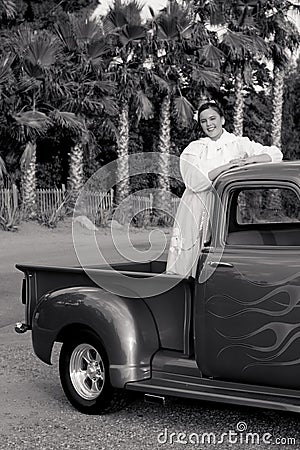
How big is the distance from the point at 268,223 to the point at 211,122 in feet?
2.85

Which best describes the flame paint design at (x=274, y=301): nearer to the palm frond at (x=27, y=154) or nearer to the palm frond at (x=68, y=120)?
the palm frond at (x=68, y=120)

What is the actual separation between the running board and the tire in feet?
1.23

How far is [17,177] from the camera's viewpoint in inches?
1260

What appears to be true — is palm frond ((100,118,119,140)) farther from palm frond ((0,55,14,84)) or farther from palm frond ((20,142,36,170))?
palm frond ((0,55,14,84))

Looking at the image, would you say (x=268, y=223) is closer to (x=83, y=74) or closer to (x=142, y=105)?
(x=83, y=74)

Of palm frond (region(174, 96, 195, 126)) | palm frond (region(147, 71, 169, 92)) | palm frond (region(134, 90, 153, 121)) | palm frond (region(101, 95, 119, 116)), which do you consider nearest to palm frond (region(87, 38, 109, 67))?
palm frond (region(101, 95, 119, 116))

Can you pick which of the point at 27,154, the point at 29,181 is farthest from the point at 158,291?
the point at 29,181

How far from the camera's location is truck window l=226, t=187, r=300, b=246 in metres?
5.80

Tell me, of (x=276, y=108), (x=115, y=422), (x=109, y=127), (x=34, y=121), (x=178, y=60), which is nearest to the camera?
(x=115, y=422)

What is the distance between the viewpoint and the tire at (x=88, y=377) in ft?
20.1

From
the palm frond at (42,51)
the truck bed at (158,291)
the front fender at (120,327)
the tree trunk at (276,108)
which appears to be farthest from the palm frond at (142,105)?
the front fender at (120,327)

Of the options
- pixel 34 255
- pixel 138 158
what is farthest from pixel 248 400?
pixel 34 255

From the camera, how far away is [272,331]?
5.20m

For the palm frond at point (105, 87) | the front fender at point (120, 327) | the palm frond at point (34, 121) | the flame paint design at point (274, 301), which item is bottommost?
the front fender at point (120, 327)
